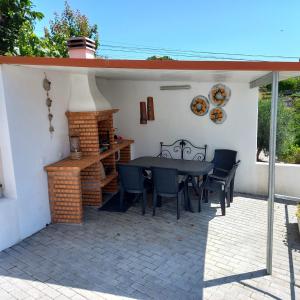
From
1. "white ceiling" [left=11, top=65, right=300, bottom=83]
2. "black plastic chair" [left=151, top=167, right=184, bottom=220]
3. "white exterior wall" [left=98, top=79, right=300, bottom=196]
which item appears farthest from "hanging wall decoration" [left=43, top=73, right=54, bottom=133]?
"white exterior wall" [left=98, top=79, right=300, bottom=196]

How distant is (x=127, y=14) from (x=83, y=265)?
3052 cm

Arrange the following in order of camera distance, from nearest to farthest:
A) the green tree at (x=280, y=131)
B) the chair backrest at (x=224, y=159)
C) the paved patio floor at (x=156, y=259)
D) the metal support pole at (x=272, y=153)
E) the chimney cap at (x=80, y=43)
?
the paved patio floor at (x=156, y=259), the metal support pole at (x=272, y=153), the chimney cap at (x=80, y=43), the chair backrest at (x=224, y=159), the green tree at (x=280, y=131)

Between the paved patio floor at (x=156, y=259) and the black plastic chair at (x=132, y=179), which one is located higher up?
the black plastic chair at (x=132, y=179)

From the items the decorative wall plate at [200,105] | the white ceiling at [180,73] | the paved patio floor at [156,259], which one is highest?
the white ceiling at [180,73]

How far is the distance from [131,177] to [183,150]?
8.92 ft

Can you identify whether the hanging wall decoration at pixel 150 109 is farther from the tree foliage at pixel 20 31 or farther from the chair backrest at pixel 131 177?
the tree foliage at pixel 20 31

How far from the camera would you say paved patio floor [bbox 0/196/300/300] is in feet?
13.6

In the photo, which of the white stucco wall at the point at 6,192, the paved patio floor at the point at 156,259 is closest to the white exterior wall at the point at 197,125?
the paved patio floor at the point at 156,259

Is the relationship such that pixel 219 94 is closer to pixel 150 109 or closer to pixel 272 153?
pixel 150 109

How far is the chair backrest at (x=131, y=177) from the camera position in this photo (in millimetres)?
6805

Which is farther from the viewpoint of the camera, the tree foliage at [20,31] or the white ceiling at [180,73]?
the tree foliage at [20,31]

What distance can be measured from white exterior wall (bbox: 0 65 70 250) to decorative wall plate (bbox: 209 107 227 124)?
424 centimetres

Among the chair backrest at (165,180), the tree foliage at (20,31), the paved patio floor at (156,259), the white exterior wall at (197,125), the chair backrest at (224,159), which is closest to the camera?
the paved patio floor at (156,259)

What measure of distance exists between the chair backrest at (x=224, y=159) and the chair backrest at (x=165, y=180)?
7.84ft
